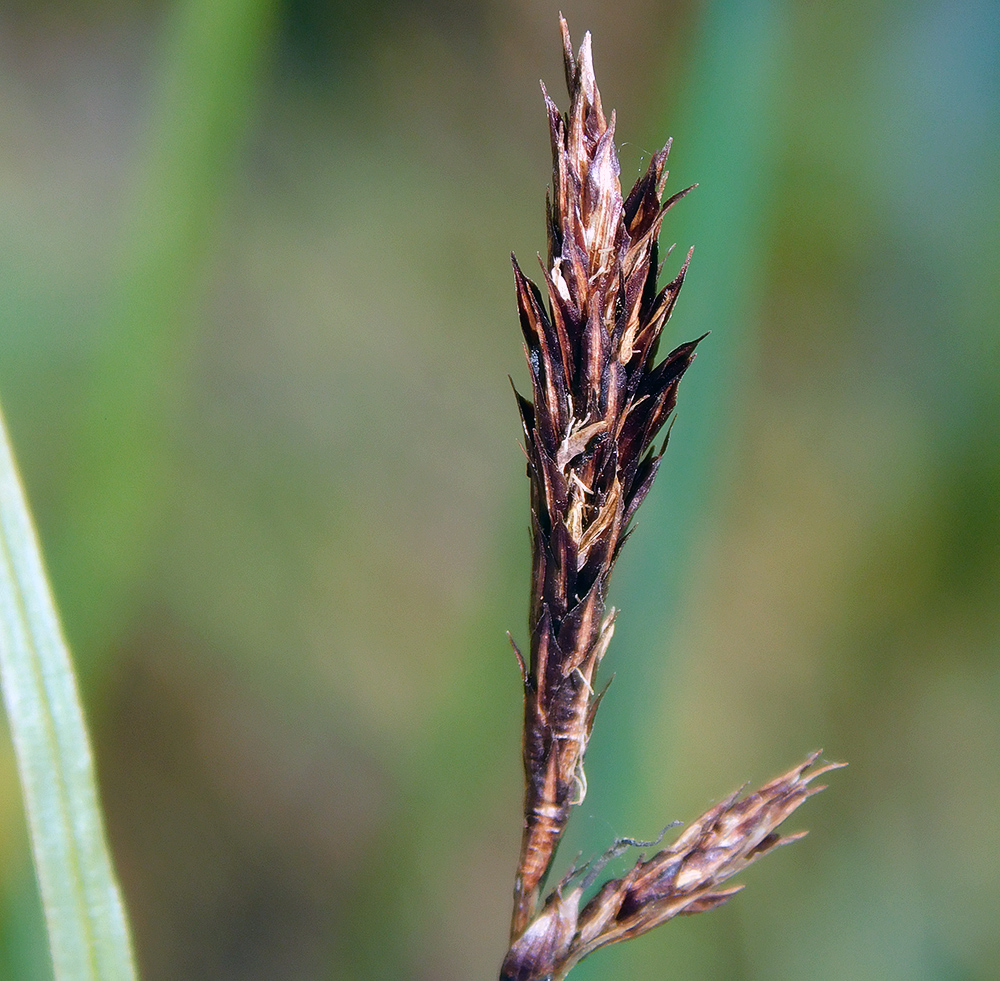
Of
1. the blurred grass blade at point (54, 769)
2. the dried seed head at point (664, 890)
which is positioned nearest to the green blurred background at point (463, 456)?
the dried seed head at point (664, 890)

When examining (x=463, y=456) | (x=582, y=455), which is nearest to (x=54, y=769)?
(x=582, y=455)

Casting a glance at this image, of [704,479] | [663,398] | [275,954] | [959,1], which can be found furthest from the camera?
[959,1]

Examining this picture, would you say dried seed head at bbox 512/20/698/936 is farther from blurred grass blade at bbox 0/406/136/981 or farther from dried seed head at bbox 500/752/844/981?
blurred grass blade at bbox 0/406/136/981

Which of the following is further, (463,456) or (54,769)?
(463,456)

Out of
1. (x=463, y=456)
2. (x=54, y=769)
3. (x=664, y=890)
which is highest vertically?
(x=463, y=456)

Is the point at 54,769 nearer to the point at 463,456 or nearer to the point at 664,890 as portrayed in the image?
the point at 664,890

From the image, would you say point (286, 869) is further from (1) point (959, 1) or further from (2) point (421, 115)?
(1) point (959, 1)

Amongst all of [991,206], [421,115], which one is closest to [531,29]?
[421,115]
